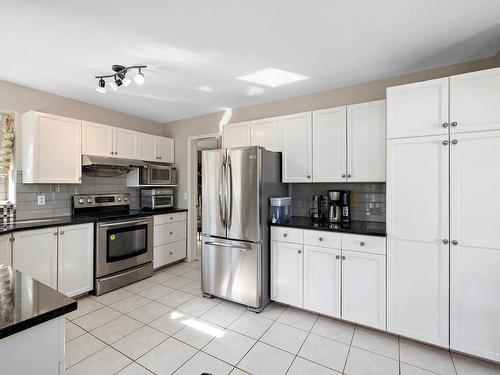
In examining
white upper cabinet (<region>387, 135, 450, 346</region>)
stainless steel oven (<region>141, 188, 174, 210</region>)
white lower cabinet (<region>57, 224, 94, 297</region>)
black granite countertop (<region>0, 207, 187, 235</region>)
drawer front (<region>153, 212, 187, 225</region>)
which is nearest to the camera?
white upper cabinet (<region>387, 135, 450, 346</region>)

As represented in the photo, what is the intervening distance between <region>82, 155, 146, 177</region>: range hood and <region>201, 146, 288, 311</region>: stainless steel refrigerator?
1.40 meters

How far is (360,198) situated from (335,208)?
0.33 m

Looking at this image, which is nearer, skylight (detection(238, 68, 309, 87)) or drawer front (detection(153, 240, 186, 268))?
skylight (detection(238, 68, 309, 87))

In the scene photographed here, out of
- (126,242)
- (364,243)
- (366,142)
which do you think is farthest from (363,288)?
(126,242)

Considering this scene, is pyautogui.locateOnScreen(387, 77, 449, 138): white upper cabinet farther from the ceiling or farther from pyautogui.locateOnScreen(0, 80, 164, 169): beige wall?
pyautogui.locateOnScreen(0, 80, 164, 169): beige wall

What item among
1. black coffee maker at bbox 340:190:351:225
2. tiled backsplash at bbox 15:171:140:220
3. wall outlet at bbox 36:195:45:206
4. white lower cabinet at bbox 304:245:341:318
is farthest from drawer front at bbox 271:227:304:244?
wall outlet at bbox 36:195:45:206

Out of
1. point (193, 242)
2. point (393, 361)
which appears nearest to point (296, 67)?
point (393, 361)

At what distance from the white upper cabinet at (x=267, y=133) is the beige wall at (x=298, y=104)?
36 centimetres

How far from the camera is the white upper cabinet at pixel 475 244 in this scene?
5.90 ft

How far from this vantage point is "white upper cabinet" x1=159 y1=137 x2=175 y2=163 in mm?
4215

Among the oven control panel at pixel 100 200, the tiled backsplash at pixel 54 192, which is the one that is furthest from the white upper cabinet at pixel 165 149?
the oven control panel at pixel 100 200

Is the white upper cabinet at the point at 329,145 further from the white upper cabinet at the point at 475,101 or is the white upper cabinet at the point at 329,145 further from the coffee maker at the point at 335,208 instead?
the white upper cabinet at the point at 475,101

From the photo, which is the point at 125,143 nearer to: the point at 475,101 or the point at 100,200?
the point at 100,200

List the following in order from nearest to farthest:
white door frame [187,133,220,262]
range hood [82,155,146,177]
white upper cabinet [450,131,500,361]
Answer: white upper cabinet [450,131,500,361], range hood [82,155,146,177], white door frame [187,133,220,262]
